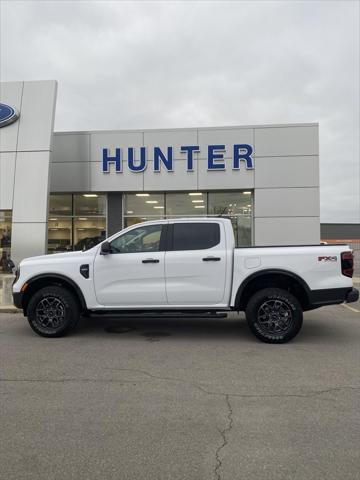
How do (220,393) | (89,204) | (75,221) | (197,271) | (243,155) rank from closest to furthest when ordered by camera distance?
(220,393) → (197,271) → (243,155) → (89,204) → (75,221)

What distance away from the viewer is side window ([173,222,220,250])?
24.0ft

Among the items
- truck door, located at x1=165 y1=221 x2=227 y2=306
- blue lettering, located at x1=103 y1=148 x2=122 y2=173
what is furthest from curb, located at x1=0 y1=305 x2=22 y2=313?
blue lettering, located at x1=103 y1=148 x2=122 y2=173

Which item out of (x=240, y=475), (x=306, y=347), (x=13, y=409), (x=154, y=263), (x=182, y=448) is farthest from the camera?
(x=154, y=263)

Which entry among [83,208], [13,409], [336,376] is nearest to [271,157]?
[83,208]

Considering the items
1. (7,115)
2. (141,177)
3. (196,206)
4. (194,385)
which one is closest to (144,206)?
(141,177)

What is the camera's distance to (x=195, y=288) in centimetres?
712

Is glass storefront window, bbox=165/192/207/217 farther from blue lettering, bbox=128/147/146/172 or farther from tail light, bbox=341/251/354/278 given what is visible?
tail light, bbox=341/251/354/278

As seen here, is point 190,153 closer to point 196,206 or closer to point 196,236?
point 196,206

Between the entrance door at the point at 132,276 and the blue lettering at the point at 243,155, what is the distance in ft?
33.2

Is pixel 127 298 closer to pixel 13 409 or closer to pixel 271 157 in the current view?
pixel 13 409

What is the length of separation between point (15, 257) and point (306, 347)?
12.2 metres

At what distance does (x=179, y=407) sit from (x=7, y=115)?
14.8 metres

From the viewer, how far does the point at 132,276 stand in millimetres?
7254

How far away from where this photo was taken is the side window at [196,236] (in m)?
7.31
